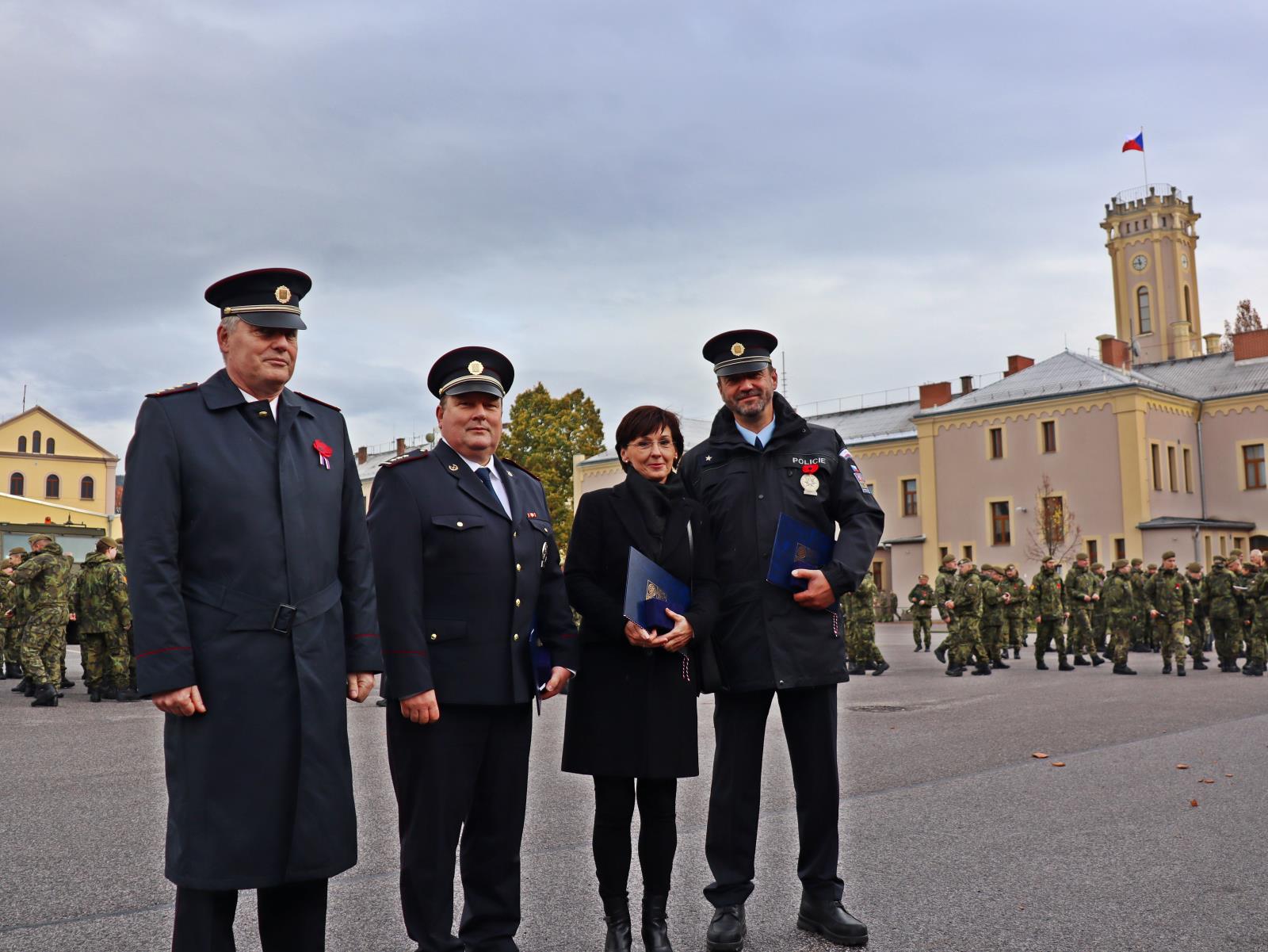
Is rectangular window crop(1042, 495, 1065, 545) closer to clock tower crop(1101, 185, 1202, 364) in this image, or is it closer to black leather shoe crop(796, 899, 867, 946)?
clock tower crop(1101, 185, 1202, 364)

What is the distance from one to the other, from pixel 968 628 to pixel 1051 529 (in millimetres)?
25827

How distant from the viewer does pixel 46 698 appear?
14969 mm

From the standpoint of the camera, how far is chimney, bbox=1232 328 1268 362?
4612 centimetres

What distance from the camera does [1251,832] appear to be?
643cm

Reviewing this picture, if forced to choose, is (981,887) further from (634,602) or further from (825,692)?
(634,602)

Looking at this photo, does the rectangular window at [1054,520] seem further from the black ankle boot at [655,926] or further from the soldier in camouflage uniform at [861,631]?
the black ankle boot at [655,926]

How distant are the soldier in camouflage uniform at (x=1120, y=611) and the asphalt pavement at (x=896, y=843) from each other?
7627mm

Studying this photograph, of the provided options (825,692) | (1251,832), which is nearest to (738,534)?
(825,692)

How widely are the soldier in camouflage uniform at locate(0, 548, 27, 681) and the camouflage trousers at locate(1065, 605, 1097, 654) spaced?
16752mm

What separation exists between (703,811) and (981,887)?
225 centimetres

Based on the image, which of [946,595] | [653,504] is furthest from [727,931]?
[946,595]

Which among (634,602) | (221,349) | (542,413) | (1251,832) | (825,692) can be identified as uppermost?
(542,413)

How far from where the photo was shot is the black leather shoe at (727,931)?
445 cm

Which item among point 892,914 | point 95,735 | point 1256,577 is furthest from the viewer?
point 1256,577
